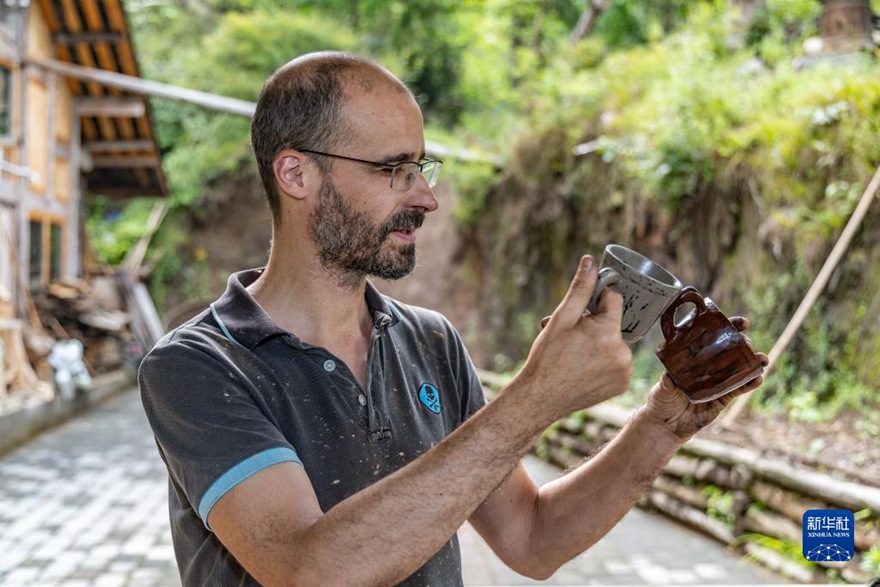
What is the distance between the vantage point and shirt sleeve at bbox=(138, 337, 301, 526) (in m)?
1.27

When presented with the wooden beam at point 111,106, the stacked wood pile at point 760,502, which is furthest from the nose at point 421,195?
the wooden beam at point 111,106

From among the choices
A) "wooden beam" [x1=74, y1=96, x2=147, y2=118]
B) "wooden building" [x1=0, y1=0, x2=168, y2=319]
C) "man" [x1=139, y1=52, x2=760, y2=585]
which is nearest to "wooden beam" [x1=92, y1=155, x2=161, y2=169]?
"wooden building" [x1=0, y1=0, x2=168, y2=319]

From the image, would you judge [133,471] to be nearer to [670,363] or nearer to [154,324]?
[670,363]

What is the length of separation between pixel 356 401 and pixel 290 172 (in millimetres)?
410

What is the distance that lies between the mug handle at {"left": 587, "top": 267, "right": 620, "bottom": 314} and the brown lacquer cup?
19 cm

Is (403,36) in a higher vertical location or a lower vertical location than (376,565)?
lower

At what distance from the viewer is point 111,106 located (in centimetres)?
1308

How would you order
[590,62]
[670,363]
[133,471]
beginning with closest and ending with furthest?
[670,363]
[133,471]
[590,62]

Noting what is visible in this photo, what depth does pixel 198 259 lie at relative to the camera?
58.7 ft

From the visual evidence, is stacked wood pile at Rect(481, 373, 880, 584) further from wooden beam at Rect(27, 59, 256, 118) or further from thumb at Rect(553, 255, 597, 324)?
wooden beam at Rect(27, 59, 256, 118)

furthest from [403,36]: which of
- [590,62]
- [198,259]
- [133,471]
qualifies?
[133,471]

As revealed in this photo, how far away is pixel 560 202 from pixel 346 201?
8.88 m

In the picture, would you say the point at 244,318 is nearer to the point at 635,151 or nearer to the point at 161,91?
the point at 635,151

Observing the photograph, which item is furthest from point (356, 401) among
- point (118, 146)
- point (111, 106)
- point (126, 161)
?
point (126, 161)
